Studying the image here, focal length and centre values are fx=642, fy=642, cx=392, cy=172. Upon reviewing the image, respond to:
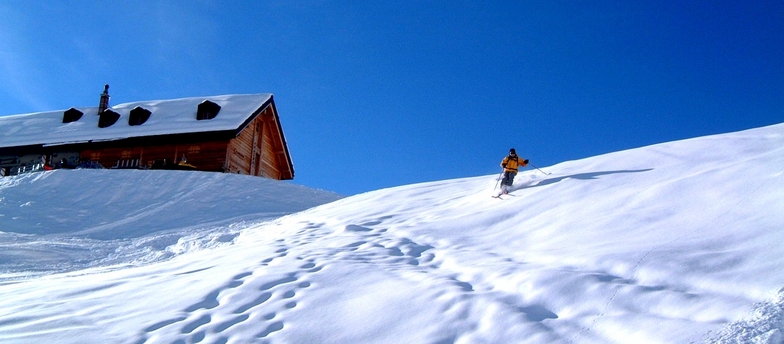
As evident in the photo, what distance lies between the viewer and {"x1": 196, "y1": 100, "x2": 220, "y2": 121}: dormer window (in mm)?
28484

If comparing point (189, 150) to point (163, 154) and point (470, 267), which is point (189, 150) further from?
point (470, 267)

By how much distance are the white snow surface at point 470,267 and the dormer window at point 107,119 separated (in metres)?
16.7

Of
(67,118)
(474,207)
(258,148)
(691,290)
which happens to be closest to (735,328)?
(691,290)

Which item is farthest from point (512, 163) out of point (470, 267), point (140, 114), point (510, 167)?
point (140, 114)

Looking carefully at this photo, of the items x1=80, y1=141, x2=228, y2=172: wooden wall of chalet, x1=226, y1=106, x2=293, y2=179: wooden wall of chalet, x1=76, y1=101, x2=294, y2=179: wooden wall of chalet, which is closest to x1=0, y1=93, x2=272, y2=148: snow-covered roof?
x1=76, y1=101, x2=294, y2=179: wooden wall of chalet

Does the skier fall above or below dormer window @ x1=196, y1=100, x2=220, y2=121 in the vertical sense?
below

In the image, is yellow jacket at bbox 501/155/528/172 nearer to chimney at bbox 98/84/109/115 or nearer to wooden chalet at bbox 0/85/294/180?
wooden chalet at bbox 0/85/294/180

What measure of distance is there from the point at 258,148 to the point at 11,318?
77.7 feet

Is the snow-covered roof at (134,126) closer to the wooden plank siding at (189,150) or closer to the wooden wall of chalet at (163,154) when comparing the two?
the wooden plank siding at (189,150)

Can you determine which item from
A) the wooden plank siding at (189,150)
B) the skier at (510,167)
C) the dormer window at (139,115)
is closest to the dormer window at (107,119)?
the dormer window at (139,115)

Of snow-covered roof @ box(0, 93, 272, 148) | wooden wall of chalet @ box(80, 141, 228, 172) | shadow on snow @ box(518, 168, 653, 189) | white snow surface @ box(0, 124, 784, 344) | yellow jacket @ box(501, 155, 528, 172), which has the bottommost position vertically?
white snow surface @ box(0, 124, 784, 344)

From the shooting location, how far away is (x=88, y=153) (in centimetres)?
2827

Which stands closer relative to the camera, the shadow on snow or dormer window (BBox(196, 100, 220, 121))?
the shadow on snow

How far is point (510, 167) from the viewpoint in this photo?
12938mm
